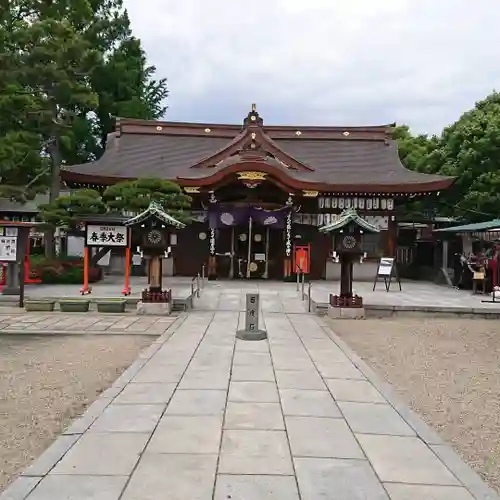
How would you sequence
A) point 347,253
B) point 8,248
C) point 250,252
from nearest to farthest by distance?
point 347,253, point 8,248, point 250,252

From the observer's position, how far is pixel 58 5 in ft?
62.3

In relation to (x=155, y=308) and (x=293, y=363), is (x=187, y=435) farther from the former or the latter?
(x=155, y=308)

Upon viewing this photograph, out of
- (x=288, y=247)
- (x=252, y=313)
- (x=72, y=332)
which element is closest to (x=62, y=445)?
(x=252, y=313)

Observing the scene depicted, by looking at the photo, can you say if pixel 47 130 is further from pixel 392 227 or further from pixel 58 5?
pixel 392 227

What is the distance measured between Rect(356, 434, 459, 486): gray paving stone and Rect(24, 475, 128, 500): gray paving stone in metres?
1.80

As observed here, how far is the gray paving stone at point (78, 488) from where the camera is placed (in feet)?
10.6

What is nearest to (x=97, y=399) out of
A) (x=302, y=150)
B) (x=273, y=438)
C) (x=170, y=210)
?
(x=273, y=438)

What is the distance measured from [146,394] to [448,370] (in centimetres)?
430

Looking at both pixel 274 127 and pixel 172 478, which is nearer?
pixel 172 478

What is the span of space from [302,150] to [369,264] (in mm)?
6555

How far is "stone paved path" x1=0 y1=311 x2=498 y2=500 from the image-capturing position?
3404mm

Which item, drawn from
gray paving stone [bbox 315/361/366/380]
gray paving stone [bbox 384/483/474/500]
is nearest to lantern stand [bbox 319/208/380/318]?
gray paving stone [bbox 315/361/366/380]

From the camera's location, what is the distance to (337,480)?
3.56 metres

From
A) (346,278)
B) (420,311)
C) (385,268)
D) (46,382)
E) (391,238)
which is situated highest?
(391,238)
